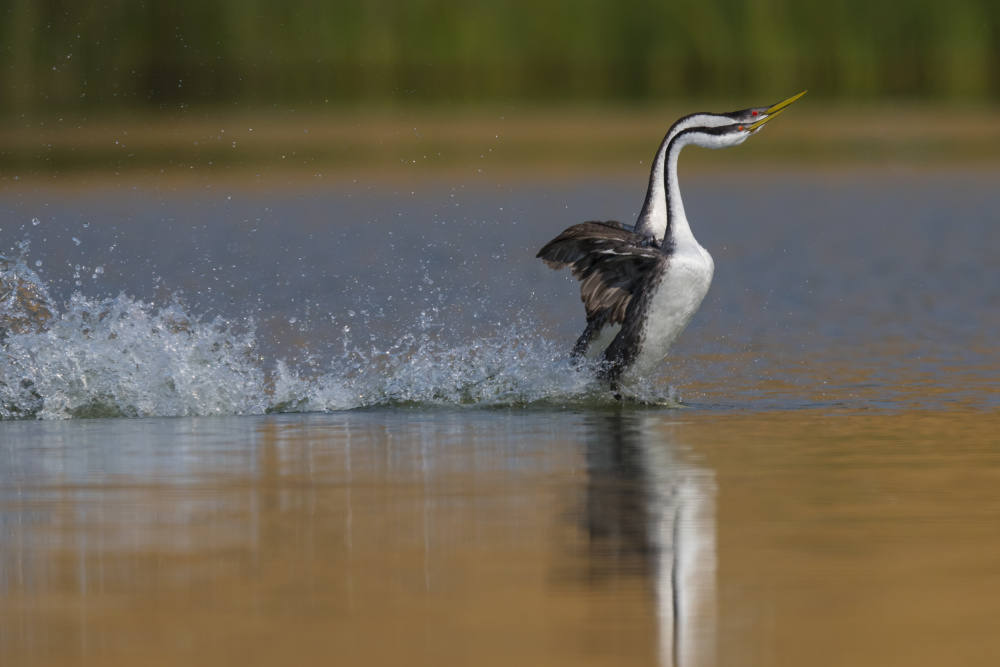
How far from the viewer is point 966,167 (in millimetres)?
28672

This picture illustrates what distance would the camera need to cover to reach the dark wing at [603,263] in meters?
10.3

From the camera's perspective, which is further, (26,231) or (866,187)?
(866,187)

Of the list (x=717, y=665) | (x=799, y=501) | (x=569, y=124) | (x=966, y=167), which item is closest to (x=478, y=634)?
(x=717, y=665)

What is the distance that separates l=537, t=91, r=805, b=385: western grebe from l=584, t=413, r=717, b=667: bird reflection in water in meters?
1.37

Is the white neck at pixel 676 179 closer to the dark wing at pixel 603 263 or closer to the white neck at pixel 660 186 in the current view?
the white neck at pixel 660 186

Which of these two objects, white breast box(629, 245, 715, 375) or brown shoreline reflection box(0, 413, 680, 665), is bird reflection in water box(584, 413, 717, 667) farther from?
white breast box(629, 245, 715, 375)

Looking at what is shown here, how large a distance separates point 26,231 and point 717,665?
17.9 metres

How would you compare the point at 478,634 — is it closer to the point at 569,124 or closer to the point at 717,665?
the point at 717,665

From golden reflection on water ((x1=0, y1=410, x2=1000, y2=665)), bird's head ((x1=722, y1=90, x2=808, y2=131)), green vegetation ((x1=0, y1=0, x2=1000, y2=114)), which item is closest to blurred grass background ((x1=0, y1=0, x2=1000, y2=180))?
green vegetation ((x1=0, y1=0, x2=1000, y2=114))

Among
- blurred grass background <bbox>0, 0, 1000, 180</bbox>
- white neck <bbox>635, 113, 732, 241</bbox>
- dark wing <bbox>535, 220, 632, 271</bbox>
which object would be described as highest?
blurred grass background <bbox>0, 0, 1000, 180</bbox>

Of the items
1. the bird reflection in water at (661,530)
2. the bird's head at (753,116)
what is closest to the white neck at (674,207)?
the bird's head at (753,116)

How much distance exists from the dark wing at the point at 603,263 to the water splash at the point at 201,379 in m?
0.41

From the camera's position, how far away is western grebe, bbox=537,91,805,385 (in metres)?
10.1

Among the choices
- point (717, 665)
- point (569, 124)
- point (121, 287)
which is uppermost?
point (569, 124)
